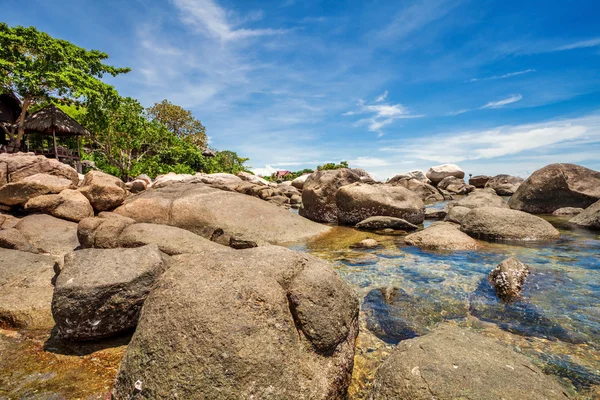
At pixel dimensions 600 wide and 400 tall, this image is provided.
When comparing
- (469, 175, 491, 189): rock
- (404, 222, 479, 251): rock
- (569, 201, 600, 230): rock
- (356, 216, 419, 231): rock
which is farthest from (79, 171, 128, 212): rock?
(469, 175, 491, 189): rock

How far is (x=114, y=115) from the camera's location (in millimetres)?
27109

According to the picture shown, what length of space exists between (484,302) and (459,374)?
264cm

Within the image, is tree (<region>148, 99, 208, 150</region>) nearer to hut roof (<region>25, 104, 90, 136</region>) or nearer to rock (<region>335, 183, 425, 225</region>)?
hut roof (<region>25, 104, 90, 136</region>)

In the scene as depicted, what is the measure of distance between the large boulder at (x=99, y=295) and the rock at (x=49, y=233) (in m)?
4.55

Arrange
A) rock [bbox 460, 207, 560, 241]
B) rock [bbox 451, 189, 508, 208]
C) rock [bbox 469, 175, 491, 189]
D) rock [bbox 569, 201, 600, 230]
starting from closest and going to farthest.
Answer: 1. rock [bbox 460, 207, 560, 241]
2. rock [bbox 569, 201, 600, 230]
3. rock [bbox 451, 189, 508, 208]
4. rock [bbox 469, 175, 491, 189]

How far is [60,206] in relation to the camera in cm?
871

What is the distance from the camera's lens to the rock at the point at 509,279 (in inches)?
191

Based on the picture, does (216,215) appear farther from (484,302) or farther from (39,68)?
(39,68)

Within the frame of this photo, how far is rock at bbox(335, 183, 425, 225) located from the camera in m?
11.5

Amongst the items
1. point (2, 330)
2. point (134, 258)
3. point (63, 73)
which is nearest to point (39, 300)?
point (2, 330)

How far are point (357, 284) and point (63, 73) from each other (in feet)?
81.9

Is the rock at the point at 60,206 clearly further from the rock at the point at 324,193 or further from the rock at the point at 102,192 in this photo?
the rock at the point at 324,193

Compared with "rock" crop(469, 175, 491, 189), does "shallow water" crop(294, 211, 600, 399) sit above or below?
below

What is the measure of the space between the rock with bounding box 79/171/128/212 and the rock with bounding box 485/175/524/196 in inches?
1061
